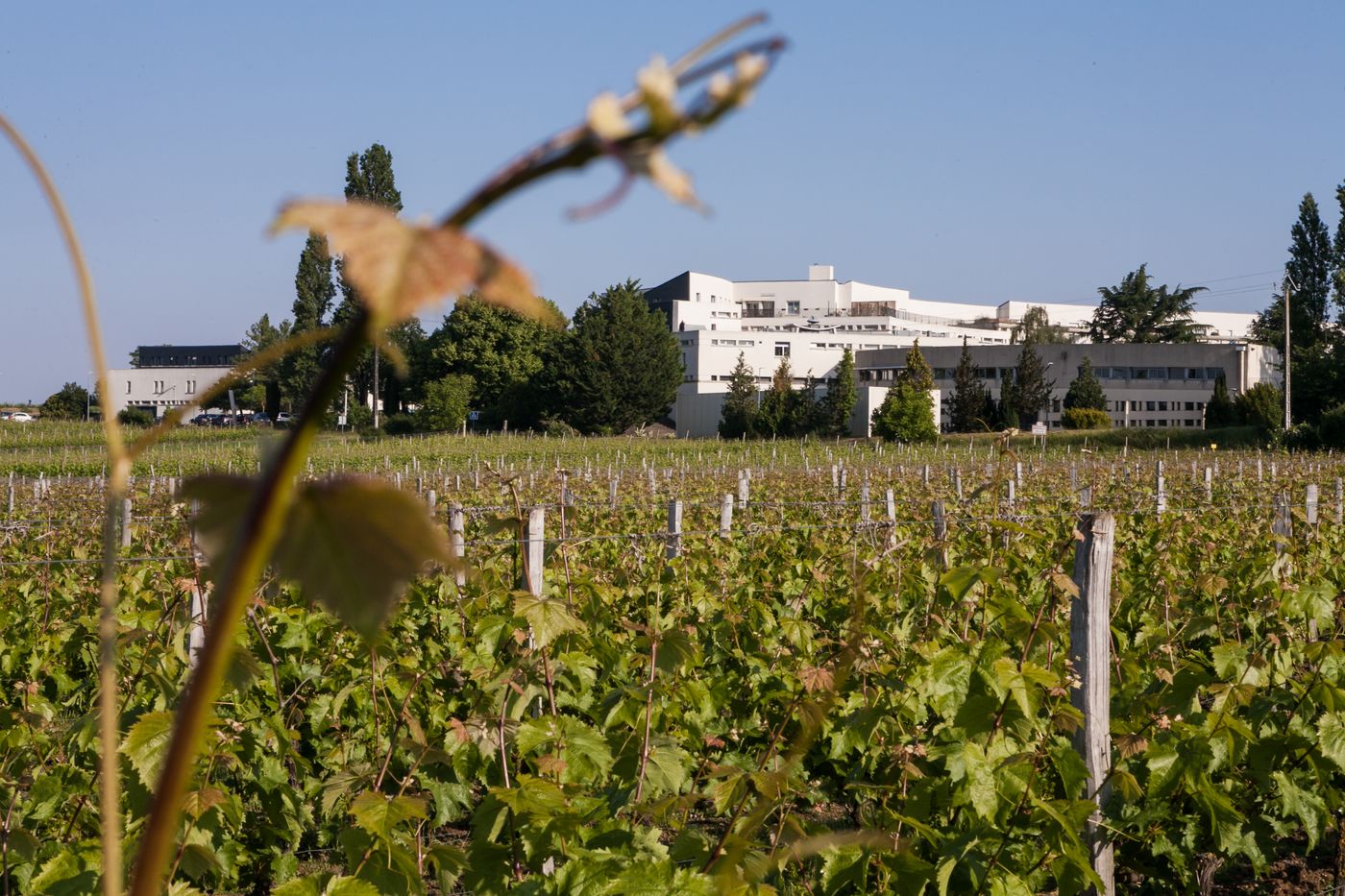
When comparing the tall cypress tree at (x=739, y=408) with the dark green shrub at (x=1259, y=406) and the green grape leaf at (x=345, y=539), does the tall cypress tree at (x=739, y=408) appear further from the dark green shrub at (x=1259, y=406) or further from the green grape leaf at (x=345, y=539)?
the green grape leaf at (x=345, y=539)

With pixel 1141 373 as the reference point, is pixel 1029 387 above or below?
below

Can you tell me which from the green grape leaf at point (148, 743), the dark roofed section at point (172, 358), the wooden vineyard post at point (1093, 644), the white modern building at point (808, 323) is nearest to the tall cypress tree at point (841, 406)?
the white modern building at point (808, 323)

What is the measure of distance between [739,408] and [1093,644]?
46.6 metres

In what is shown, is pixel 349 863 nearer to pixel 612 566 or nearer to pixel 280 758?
pixel 280 758

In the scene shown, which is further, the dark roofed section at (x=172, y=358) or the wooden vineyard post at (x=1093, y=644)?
the wooden vineyard post at (x=1093, y=644)

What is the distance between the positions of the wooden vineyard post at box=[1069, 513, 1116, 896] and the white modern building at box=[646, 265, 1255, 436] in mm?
53798

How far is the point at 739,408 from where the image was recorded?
49.9 metres

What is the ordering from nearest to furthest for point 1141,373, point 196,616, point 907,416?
point 196,616 < point 907,416 < point 1141,373

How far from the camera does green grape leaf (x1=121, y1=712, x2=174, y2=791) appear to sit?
193 cm

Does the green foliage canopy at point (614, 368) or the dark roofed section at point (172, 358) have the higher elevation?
the green foliage canopy at point (614, 368)

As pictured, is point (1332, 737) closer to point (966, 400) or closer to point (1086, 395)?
point (966, 400)

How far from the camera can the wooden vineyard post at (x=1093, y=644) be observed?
3297mm

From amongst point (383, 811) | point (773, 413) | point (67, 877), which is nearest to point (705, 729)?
point (383, 811)

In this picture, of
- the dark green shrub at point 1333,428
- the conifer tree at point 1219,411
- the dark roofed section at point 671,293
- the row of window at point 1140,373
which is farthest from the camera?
the dark roofed section at point 671,293
